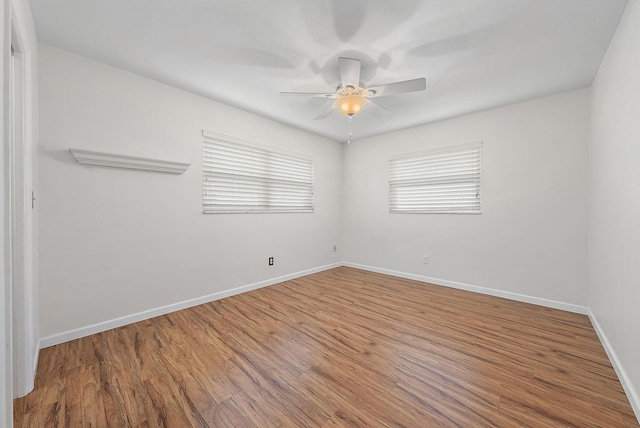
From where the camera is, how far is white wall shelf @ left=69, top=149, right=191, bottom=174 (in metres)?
2.03

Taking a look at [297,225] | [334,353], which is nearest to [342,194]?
[297,225]

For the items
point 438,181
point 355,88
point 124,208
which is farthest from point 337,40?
point 438,181

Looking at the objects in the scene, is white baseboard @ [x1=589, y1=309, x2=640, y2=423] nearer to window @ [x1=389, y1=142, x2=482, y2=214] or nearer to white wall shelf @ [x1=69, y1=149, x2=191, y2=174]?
window @ [x1=389, y1=142, x2=482, y2=214]

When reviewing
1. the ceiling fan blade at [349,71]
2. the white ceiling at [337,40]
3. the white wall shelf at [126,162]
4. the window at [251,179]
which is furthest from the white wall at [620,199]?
the white wall shelf at [126,162]

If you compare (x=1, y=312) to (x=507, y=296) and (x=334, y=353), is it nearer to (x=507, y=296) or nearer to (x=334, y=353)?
(x=334, y=353)

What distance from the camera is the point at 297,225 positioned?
12.9 feet

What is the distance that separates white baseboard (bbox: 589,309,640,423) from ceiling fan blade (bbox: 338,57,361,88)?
2607 mm

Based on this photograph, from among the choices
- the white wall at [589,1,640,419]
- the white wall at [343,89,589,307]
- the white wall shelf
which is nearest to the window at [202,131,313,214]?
the white wall shelf

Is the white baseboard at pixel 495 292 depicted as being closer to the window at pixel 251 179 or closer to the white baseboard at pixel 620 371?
the white baseboard at pixel 620 371

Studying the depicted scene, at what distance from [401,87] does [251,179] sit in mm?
2123

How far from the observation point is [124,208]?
231cm

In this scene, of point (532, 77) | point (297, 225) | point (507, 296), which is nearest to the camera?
point (532, 77)

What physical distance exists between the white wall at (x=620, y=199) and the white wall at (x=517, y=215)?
33 cm

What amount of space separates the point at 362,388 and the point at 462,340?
107 cm
